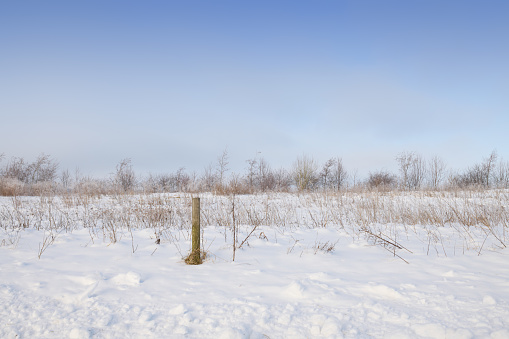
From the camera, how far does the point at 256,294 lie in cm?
230

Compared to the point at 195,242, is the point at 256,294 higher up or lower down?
lower down

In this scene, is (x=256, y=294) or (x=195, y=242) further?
(x=195, y=242)

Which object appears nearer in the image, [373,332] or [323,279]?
[373,332]

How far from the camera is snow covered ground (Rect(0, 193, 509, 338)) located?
1783mm

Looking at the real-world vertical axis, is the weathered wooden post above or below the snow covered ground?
above

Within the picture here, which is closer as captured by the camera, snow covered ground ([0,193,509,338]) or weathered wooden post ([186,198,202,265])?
snow covered ground ([0,193,509,338])

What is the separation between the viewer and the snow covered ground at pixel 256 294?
70.2 inches

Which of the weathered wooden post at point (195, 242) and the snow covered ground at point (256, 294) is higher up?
the weathered wooden post at point (195, 242)

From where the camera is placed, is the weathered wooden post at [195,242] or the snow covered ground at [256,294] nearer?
the snow covered ground at [256,294]

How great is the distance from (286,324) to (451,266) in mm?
2141

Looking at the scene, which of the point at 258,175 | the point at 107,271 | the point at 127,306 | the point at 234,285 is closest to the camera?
the point at 127,306

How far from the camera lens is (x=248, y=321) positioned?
1.89m

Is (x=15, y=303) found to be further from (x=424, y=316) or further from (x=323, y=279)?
(x=424, y=316)

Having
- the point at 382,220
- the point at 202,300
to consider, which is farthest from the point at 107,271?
the point at 382,220
